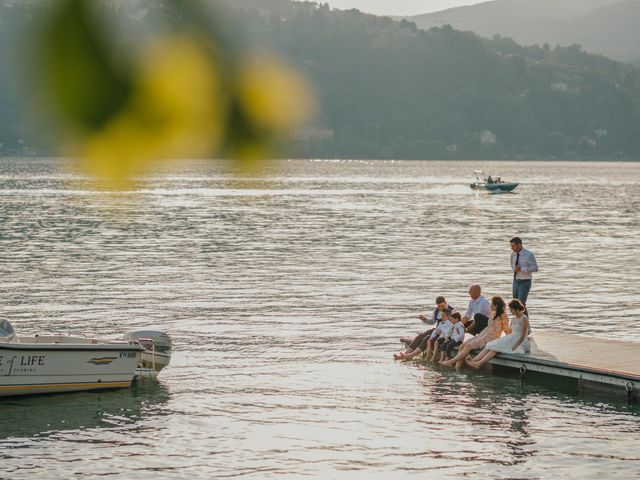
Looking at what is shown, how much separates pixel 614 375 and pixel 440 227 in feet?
241

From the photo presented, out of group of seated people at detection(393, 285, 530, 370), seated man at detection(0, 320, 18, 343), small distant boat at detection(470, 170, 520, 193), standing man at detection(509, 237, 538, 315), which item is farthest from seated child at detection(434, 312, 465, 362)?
small distant boat at detection(470, 170, 520, 193)

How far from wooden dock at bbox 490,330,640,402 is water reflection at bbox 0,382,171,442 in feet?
27.6

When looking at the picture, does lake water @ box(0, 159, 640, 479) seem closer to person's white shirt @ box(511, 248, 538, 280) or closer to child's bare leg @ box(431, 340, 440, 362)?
child's bare leg @ box(431, 340, 440, 362)

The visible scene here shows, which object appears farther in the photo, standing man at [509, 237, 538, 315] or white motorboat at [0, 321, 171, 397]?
standing man at [509, 237, 538, 315]

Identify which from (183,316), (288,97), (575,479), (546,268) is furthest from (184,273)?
(288,97)

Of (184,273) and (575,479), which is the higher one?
(184,273)

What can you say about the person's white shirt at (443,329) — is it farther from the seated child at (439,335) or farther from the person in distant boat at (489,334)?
the person in distant boat at (489,334)

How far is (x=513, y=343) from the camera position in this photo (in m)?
24.5

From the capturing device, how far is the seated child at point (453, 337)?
2589 cm

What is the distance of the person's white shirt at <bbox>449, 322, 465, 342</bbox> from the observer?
2592cm

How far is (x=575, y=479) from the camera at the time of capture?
16.4 metres

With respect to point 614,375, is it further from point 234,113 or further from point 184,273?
point 184,273

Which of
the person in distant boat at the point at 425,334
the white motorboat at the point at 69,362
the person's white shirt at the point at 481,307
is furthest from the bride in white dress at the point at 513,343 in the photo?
the white motorboat at the point at 69,362

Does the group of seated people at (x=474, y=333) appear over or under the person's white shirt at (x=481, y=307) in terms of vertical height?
under
